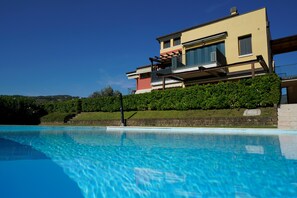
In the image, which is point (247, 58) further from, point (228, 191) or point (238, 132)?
point (228, 191)

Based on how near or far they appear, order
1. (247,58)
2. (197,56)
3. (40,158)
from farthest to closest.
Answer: (197,56)
(247,58)
(40,158)

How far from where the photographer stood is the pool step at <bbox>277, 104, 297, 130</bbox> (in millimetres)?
13516

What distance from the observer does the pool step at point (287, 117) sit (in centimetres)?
1352

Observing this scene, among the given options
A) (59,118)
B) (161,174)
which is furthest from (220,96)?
(59,118)

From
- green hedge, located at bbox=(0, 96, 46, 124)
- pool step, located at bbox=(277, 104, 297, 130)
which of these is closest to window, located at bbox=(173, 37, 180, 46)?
pool step, located at bbox=(277, 104, 297, 130)

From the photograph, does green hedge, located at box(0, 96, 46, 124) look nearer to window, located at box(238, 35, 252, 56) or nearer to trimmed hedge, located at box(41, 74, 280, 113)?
trimmed hedge, located at box(41, 74, 280, 113)

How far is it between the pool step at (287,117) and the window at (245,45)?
30.5 ft

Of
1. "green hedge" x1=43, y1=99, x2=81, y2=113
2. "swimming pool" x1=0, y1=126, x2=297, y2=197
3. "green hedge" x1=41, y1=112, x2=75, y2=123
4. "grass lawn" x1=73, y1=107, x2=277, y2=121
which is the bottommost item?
"swimming pool" x1=0, y1=126, x2=297, y2=197

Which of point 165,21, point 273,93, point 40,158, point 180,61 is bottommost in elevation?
point 40,158

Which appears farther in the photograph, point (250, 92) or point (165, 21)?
point (165, 21)

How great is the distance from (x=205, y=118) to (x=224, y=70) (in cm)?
784

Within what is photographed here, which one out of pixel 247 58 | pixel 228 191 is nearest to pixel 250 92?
→ pixel 247 58

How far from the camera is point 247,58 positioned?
2222 centimetres

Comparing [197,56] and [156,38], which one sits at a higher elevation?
[156,38]
